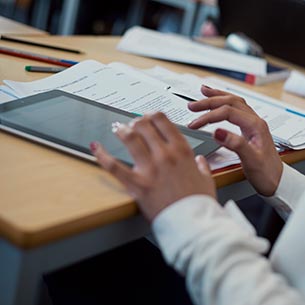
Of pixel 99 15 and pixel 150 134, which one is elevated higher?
pixel 150 134

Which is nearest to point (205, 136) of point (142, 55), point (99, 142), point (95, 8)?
point (99, 142)

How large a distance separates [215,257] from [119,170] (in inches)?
5.4

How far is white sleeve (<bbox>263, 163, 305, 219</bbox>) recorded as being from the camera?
2.73ft

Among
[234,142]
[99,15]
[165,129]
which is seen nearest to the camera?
[165,129]

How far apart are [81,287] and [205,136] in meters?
0.28

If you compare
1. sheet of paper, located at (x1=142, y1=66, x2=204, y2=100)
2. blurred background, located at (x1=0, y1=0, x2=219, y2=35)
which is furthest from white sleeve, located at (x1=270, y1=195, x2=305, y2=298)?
blurred background, located at (x1=0, y1=0, x2=219, y2=35)

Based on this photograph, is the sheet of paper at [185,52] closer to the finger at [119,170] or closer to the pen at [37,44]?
the pen at [37,44]

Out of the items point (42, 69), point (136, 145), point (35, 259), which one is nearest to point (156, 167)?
point (136, 145)

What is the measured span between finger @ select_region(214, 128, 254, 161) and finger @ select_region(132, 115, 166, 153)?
0.41 ft

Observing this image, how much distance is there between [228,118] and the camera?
80 cm

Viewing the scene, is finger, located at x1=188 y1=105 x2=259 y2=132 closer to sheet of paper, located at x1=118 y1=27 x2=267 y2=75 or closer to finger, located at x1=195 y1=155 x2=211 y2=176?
finger, located at x1=195 y1=155 x2=211 y2=176

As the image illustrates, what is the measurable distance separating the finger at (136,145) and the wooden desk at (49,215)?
0.04 meters

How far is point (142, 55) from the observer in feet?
4.48

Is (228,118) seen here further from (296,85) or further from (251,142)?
(296,85)
